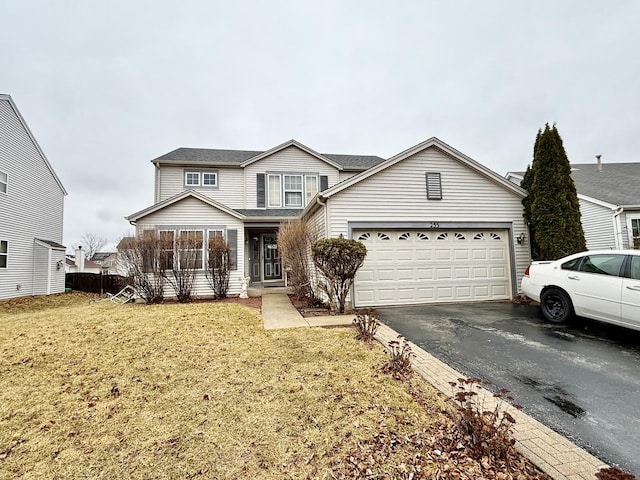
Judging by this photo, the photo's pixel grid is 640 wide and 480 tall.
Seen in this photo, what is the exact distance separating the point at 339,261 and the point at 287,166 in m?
8.89

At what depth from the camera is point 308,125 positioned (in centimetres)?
2047

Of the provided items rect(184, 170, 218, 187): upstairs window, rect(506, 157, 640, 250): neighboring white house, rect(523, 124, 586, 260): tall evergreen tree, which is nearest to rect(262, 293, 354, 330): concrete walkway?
rect(523, 124, 586, 260): tall evergreen tree

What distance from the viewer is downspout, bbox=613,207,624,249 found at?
1209 cm

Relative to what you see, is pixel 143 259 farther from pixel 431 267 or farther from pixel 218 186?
pixel 431 267

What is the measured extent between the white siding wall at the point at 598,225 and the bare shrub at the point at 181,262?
15826mm

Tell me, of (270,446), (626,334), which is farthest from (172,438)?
(626,334)

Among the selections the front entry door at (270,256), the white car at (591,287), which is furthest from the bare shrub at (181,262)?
the white car at (591,287)

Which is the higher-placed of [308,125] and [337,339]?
[308,125]

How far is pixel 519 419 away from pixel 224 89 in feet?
55.1

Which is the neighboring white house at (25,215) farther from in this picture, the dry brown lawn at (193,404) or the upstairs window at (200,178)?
the dry brown lawn at (193,404)

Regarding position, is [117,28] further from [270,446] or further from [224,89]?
[270,446]

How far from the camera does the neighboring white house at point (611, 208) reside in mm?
12148

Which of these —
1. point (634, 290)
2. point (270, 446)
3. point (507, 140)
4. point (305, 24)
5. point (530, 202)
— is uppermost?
point (305, 24)

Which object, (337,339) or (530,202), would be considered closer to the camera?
(337,339)
